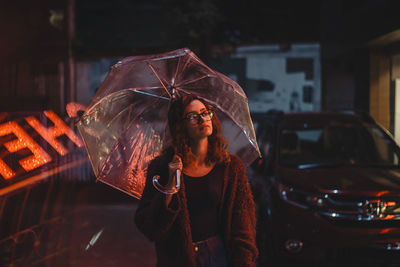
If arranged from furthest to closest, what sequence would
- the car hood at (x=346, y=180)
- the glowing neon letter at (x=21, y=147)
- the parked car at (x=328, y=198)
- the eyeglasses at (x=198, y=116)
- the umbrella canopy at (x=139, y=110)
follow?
the car hood at (x=346, y=180), the parked car at (x=328, y=198), the glowing neon letter at (x=21, y=147), the umbrella canopy at (x=139, y=110), the eyeglasses at (x=198, y=116)

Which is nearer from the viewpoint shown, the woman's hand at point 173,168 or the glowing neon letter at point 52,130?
the woman's hand at point 173,168

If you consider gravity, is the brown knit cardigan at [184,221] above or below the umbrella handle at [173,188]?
below

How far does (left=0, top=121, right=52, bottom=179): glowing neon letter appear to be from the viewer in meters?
3.41

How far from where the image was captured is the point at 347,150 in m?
6.08

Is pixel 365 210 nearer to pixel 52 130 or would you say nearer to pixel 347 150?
pixel 347 150

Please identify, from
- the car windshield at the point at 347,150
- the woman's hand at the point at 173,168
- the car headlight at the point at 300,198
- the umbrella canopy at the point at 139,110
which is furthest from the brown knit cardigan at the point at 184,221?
the car windshield at the point at 347,150

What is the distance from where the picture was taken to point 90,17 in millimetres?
30797

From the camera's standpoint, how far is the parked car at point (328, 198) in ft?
14.0

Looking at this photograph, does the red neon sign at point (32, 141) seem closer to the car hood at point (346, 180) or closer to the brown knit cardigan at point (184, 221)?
the brown knit cardigan at point (184, 221)

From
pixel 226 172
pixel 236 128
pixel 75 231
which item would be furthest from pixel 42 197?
pixel 226 172

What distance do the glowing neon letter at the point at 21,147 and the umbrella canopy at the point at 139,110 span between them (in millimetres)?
963

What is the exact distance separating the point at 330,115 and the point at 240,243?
4127 mm

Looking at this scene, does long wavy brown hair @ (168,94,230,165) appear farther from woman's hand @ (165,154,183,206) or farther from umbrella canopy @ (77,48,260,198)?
umbrella canopy @ (77,48,260,198)

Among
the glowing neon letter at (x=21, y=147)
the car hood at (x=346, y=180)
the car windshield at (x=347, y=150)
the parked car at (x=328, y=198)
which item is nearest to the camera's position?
the glowing neon letter at (x=21, y=147)
